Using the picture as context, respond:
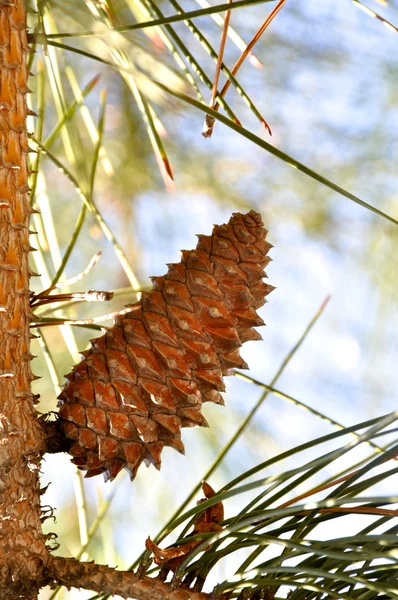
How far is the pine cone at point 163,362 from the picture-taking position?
0.29m

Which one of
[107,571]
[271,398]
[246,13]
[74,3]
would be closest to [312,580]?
[107,571]

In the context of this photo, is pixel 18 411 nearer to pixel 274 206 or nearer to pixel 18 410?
pixel 18 410

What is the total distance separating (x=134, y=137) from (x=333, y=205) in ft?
1.02

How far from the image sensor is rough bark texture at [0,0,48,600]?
0.28 m

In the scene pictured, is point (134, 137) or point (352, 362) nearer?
point (134, 137)

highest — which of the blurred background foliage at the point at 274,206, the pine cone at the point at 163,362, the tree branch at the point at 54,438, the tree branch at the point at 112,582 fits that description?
the blurred background foliage at the point at 274,206

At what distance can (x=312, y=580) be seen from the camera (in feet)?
0.96

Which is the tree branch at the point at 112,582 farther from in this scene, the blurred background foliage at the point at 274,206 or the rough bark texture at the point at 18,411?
the blurred background foliage at the point at 274,206

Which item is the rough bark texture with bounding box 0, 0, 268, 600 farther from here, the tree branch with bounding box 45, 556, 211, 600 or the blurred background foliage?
the blurred background foliage

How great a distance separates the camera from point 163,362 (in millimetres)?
299

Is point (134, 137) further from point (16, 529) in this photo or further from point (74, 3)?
point (16, 529)

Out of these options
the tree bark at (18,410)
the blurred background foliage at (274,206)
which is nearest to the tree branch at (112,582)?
the tree bark at (18,410)

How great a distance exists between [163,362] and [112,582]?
0.30ft

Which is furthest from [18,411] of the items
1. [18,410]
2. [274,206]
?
[274,206]
